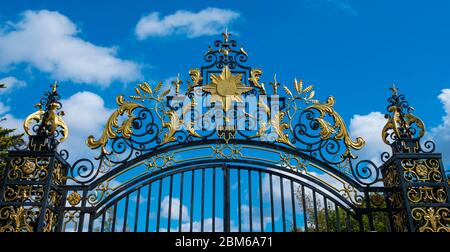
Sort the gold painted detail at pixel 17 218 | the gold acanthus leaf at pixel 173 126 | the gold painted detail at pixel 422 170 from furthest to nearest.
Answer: the gold acanthus leaf at pixel 173 126 → the gold painted detail at pixel 422 170 → the gold painted detail at pixel 17 218

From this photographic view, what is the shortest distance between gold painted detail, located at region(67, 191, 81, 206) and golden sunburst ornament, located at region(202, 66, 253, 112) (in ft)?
6.75

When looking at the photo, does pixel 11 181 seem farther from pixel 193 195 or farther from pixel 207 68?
pixel 207 68

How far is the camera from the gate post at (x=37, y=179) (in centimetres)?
438

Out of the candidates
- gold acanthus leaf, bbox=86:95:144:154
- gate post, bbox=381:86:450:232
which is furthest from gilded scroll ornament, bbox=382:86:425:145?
gold acanthus leaf, bbox=86:95:144:154

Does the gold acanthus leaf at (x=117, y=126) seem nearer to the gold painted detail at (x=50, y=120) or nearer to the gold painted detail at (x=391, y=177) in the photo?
the gold painted detail at (x=50, y=120)

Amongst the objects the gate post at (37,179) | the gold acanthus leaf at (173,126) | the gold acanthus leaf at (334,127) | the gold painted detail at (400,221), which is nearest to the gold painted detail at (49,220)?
the gate post at (37,179)

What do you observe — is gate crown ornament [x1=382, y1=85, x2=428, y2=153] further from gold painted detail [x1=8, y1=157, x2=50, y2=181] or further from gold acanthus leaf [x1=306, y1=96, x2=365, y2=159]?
gold painted detail [x1=8, y1=157, x2=50, y2=181]

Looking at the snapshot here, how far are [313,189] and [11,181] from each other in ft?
11.7

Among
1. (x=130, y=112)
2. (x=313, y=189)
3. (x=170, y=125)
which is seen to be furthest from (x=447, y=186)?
(x=130, y=112)

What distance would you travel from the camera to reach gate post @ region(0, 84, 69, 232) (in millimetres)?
4383

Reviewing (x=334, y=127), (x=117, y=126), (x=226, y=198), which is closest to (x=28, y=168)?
(x=117, y=126)

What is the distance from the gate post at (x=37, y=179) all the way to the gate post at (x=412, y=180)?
13.3 feet

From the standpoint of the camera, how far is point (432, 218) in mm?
4480

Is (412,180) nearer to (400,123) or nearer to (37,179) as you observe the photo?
(400,123)
